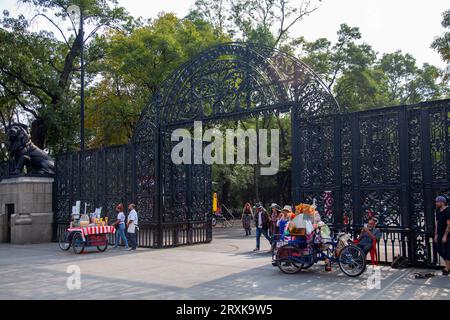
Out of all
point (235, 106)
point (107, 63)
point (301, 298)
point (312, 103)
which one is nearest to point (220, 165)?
point (107, 63)

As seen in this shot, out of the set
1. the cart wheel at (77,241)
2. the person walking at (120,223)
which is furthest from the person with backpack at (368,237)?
the cart wheel at (77,241)

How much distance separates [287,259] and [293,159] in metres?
3.16

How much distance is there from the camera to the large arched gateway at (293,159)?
11148 millimetres

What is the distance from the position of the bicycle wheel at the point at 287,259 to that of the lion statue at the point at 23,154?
13105 mm

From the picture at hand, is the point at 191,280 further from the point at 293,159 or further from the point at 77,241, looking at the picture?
the point at 77,241

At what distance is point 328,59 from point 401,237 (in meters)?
23.8

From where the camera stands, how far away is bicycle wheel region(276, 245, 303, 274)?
1082cm

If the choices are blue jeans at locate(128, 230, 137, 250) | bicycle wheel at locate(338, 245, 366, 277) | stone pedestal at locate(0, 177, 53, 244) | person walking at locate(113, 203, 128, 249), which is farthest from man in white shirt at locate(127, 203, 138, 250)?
bicycle wheel at locate(338, 245, 366, 277)

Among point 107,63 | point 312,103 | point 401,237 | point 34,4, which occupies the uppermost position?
point 34,4

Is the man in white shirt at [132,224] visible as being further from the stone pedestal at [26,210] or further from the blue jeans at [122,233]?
the stone pedestal at [26,210]

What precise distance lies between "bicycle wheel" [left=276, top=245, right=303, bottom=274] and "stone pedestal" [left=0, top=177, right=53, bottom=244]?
1261 cm

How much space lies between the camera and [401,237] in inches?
446

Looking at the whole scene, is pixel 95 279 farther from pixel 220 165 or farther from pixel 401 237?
pixel 220 165

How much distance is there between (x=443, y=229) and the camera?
9922 millimetres
